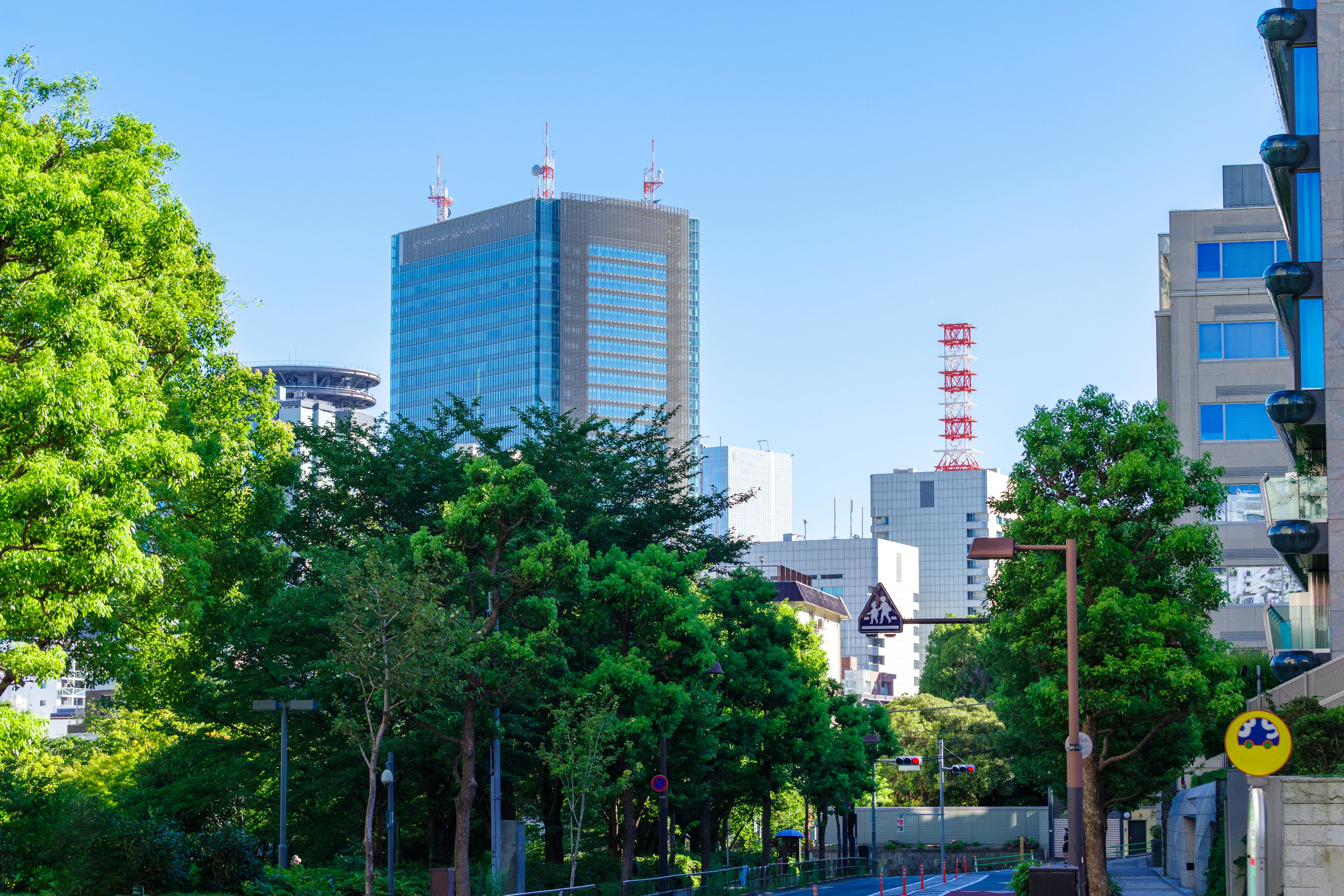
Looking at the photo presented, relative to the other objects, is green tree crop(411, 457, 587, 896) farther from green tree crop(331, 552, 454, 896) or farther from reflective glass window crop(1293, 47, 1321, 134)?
reflective glass window crop(1293, 47, 1321, 134)

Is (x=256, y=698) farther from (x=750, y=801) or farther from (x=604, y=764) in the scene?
(x=750, y=801)

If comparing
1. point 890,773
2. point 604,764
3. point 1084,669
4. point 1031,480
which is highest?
point 1031,480

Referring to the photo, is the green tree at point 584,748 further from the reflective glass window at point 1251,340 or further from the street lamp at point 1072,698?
the reflective glass window at point 1251,340

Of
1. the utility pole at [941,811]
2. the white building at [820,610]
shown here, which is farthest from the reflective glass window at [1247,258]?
the white building at [820,610]

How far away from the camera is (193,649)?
107 feet

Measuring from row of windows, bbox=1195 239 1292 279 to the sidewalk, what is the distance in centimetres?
2805

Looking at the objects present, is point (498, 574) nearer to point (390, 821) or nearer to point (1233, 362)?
point (390, 821)

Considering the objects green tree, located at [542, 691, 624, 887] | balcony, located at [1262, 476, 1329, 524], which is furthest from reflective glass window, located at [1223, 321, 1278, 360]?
green tree, located at [542, 691, 624, 887]

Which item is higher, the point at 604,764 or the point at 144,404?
the point at 144,404

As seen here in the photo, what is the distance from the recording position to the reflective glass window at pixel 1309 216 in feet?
127

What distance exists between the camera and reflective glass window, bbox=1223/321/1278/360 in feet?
226

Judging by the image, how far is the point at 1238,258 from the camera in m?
70.4

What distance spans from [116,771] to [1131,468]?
49477 millimetres

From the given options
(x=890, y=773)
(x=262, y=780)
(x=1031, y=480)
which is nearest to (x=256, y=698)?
(x=262, y=780)
